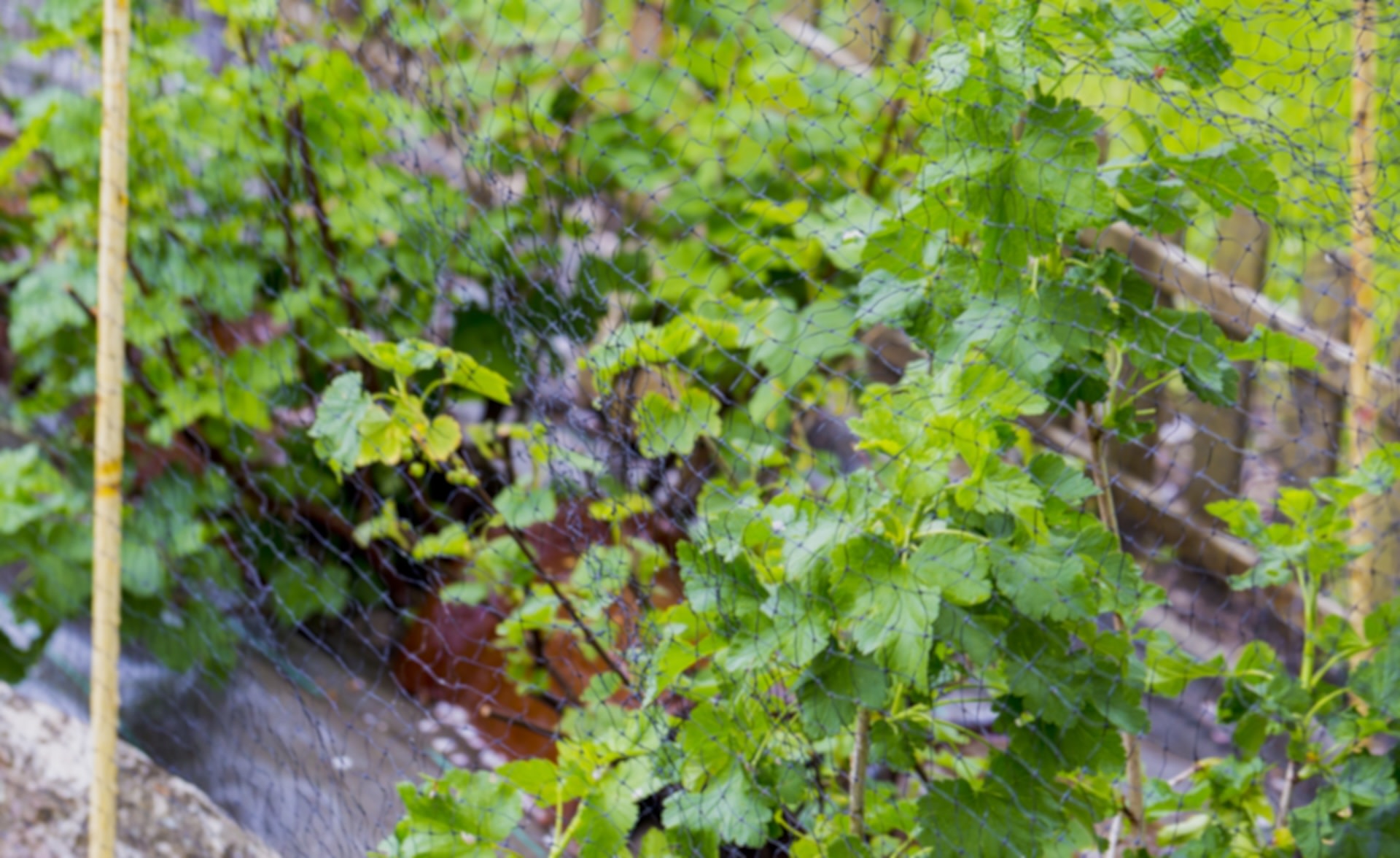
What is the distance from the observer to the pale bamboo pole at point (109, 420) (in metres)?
1.84

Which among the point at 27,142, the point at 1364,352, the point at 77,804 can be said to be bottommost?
the point at 77,804

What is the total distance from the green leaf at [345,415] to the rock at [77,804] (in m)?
0.89

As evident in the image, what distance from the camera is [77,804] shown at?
2.16 metres

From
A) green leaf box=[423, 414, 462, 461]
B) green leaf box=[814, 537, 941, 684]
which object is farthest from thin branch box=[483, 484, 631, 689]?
green leaf box=[814, 537, 941, 684]

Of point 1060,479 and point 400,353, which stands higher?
point 400,353

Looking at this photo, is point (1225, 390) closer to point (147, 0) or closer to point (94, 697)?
point (94, 697)

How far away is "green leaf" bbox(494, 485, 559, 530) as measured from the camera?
1.59m

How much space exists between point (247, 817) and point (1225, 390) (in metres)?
1.68

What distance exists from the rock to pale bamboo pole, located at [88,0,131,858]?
0.19 m

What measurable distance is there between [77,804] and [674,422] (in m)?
1.47

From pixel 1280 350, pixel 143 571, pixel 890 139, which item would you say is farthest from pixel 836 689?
pixel 143 571

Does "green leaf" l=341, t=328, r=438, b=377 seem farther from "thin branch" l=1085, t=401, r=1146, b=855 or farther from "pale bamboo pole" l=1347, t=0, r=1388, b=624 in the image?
"pale bamboo pole" l=1347, t=0, r=1388, b=624

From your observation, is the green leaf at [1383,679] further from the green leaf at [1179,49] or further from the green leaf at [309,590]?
the green leaf at [309,590]

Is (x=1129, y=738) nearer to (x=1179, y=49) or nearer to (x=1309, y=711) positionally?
(x=1309, y=711)
